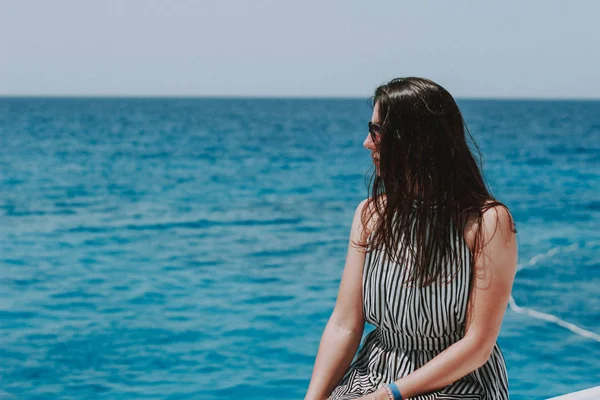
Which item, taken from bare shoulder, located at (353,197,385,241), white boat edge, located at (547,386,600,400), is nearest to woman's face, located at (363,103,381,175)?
bare shoulder, located at (353,197,385,241)

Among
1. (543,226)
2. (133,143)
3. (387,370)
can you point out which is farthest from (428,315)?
(133,143)

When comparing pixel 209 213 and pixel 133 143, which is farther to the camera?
pixel 133 143

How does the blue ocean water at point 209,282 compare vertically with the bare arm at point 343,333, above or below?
below

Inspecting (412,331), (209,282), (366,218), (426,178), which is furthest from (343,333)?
(209,282)

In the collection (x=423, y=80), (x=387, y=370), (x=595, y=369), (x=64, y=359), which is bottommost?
(x=595, y=369)

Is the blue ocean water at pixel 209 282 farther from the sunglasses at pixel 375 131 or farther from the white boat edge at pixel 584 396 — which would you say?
the sunglasses at pixel 375 131

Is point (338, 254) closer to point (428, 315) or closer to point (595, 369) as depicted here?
point (595, 369)

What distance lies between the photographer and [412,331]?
2127mm

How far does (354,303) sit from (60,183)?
19.0 meters

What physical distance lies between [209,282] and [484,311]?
296 inches

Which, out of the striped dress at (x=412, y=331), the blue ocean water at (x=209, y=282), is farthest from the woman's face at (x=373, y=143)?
the blue ocean water at (x=209, y=282)

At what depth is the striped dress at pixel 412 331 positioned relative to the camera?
82.6 inches

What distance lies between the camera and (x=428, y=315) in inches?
82.8

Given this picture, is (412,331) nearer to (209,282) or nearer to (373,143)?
(373,143)
